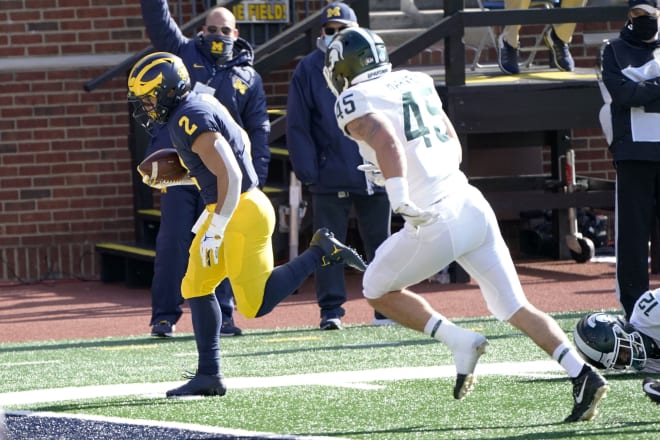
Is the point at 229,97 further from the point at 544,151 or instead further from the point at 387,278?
the point at 544,151

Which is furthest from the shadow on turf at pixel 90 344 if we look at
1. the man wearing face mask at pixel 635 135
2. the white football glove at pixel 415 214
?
the white football glove at pixel 415 214

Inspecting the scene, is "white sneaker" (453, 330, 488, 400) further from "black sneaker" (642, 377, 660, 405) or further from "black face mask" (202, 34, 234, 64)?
"black face mask" (202, 34, 234, 64)

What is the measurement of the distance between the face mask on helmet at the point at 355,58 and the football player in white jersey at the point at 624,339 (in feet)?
5.64

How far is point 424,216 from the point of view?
19.0 ft

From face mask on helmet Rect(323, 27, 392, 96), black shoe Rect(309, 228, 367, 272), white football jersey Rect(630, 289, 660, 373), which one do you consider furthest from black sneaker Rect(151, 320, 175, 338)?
face mask on helmet Rect(323, 27, 392, 96)

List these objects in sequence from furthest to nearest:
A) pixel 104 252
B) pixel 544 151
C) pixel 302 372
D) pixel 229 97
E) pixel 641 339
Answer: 1. pixel 544 151
2. pixel 104 252
3. pixel 229 97
4. pixel 302 372
5. pixel 641 339

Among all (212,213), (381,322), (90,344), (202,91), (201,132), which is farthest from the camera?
(381,322)

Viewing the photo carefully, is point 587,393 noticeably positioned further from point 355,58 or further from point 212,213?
point 212,213

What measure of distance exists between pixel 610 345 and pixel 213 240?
76.3 inches

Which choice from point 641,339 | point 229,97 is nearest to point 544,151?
point 229,97

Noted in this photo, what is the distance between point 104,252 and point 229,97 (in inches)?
156

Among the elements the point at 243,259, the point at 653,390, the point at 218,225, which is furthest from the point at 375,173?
the point at 653,390

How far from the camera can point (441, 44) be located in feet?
45.7

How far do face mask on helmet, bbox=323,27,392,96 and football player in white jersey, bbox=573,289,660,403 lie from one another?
5.64 ft
